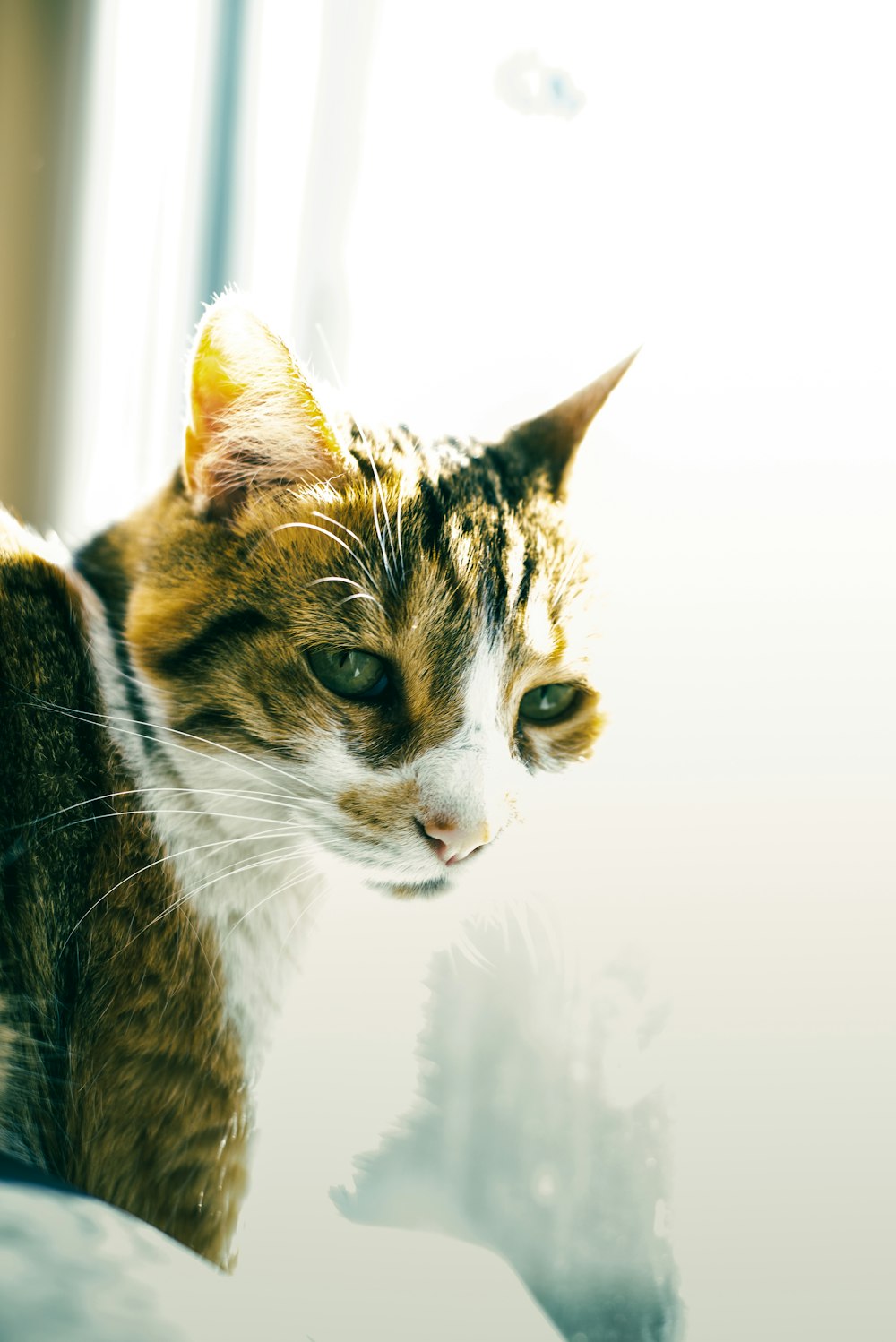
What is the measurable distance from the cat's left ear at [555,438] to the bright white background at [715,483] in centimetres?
2

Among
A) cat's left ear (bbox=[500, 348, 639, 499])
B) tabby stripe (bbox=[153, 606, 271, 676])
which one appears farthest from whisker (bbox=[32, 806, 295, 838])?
cat's left ear (bbox=[500, 348, 639, 499])

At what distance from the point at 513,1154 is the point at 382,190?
76cm

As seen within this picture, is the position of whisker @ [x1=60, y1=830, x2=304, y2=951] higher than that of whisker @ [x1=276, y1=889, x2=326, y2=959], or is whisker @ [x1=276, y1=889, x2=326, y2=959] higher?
whisker @ [x1=60, y1=830, x2=304, y2=951]

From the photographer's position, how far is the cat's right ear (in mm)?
656

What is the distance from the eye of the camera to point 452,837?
0.64m

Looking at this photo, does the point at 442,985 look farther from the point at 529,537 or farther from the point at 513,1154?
the point at 529,537

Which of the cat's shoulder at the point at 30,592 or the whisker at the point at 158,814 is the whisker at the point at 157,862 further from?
the cat's shoulder at the point at 30,592

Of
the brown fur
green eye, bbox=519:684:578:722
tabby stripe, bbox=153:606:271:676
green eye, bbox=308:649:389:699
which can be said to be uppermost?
tabby stripe, bbox=153:606:271:676

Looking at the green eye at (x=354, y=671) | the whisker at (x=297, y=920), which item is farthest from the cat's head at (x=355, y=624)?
the whisker at (x=297, y=920)

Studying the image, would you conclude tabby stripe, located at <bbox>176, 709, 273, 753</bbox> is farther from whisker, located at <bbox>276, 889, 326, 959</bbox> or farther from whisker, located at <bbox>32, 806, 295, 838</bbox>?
whisker, located at <bbox>276, 889, 326, 959</bbox>

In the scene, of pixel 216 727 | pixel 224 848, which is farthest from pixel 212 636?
pixel 224 848

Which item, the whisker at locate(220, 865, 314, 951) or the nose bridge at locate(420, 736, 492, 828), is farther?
the whisker at locate(220, 865, 314, 951)

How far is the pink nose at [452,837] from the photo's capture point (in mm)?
643

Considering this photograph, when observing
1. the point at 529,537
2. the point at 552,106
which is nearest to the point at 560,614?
the point at 529,537
